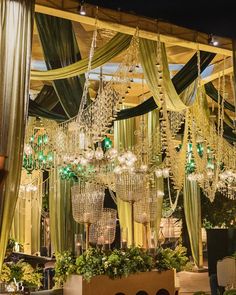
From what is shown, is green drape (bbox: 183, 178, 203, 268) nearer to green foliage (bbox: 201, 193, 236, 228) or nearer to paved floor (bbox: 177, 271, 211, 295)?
paved floor (bbox: 177, 271, 211, 295)

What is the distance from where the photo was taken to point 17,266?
5.25 metres

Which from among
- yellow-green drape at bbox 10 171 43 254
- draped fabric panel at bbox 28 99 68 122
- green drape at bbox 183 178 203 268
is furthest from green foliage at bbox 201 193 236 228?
draped fabric panel at bbox 28 99 68 122

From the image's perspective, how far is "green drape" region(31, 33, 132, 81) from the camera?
243 inches

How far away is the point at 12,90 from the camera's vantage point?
4816 mm

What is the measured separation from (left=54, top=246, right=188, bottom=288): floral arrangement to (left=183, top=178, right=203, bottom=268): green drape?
7450 mm

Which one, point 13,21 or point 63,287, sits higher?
point 13,21

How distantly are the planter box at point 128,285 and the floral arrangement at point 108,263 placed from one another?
0.06 metres

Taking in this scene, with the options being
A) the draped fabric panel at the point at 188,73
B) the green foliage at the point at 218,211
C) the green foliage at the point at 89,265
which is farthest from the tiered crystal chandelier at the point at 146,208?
the green foliage at the point at 218,211

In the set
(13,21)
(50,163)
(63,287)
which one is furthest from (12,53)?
(50,163)

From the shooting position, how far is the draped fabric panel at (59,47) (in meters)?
6.17

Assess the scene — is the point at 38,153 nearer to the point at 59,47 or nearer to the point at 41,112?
the point at 41,112

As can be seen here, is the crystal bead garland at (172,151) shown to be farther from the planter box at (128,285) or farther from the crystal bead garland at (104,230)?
the planter box at (128,285)

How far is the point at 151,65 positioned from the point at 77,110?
3.84 feet

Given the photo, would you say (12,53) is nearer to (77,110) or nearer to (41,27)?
(41,27)
